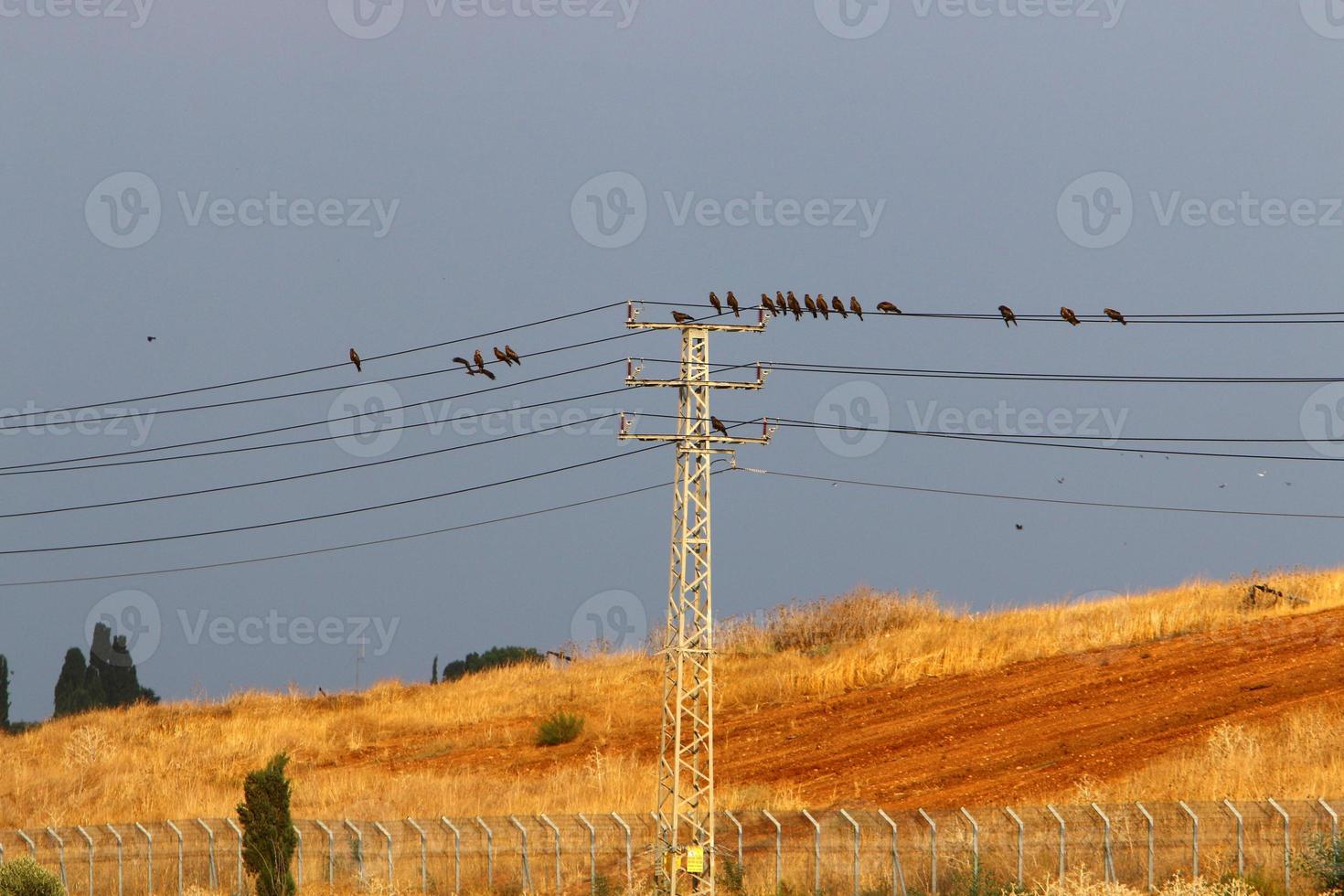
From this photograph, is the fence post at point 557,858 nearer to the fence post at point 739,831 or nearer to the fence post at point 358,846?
the fence post at point 739,831

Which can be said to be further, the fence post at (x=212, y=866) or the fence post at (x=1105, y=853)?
the fence post at (x=212, y=866)

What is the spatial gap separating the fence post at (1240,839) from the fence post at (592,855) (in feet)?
37.4

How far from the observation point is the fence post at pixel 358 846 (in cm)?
3106

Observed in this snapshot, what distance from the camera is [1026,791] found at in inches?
1341

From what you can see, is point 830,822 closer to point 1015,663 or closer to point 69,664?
point 1015,663

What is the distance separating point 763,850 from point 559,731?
54.1 ft

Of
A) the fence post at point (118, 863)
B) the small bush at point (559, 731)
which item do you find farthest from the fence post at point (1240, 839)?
the small bush at point (559, 731)

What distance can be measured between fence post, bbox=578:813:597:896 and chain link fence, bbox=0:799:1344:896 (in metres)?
0.05

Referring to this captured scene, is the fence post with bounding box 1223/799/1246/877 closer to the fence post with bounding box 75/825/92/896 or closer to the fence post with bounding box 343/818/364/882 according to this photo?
the fence post with bounding box 343/818/364/882

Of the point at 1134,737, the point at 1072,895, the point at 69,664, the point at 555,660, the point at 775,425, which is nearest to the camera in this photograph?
the point at 1072,895

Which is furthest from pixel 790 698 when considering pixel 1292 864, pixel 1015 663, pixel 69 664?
pixel 69 664

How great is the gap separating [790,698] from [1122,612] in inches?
433

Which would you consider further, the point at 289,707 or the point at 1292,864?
the point at 289,707

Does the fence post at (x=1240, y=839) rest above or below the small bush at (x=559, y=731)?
below
